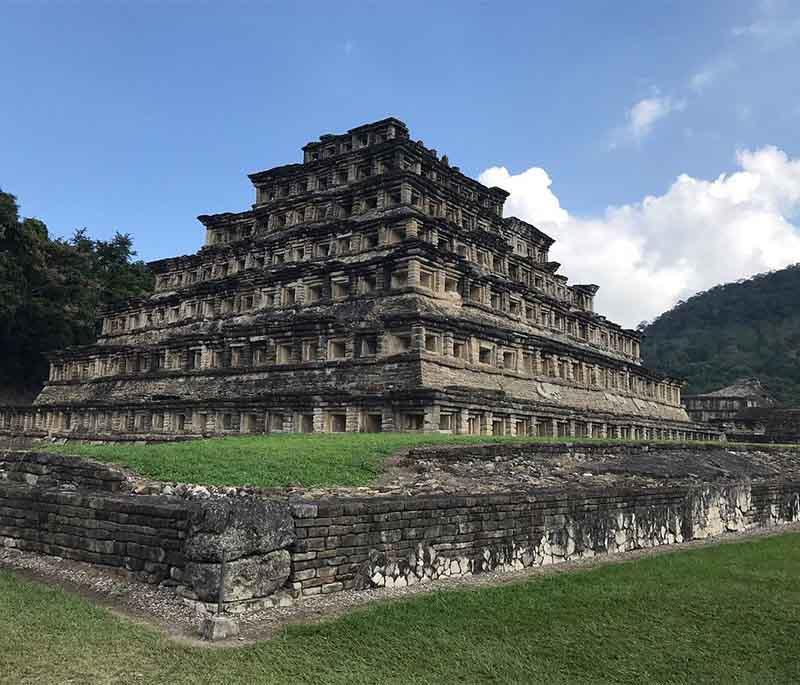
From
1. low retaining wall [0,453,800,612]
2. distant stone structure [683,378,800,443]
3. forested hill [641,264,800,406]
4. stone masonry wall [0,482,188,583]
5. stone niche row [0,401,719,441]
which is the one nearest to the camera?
low retaining wall [0,453,800,612]

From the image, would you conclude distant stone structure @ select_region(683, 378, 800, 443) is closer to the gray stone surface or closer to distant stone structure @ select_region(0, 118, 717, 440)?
distant stone structure @ select_region(0, 118, 717, 440)

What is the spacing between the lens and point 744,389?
188 ft

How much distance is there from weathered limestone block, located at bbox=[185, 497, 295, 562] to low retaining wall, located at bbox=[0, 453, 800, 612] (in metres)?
0.01

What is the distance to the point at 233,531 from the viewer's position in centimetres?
705

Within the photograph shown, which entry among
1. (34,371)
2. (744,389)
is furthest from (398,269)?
(744,389)

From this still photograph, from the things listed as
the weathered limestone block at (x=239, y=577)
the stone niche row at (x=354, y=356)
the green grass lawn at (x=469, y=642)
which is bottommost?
the green grass lawn at (x=469, y=642)

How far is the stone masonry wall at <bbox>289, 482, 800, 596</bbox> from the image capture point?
7.80 metres

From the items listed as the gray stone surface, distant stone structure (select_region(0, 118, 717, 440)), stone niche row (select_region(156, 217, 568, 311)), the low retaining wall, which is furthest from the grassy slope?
stone niche row (select_region(156, 217, 568, 311))

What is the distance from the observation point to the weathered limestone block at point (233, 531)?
7031 millimetres

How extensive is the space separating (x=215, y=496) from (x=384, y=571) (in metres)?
3.03

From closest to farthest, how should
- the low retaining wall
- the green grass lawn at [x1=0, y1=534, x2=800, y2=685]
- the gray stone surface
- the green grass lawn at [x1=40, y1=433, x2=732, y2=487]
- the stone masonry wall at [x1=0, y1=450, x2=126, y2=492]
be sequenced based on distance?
the green grass lawn at [x1=0, y1=534, x2=800, y2=685] → the gray stone surface → the low retaining wall → the stone masonry wall at [x1=0, y1=450, x2=126, y2=492] → the green grass lawn at [x1=40, y1=433, x2=732, y2=487]

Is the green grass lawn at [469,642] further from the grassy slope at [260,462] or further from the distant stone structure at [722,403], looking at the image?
the distant stone structure at [722,403]

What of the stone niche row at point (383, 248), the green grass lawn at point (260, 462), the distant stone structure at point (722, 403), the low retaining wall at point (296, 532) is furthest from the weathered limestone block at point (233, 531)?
the distant stone structure at point (722, 403)

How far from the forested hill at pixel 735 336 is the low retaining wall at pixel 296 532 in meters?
78.9
